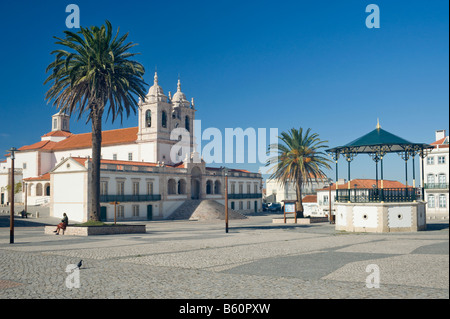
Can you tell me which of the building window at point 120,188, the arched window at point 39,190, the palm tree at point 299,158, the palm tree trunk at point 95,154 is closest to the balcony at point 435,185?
the palm tree at point 299,158

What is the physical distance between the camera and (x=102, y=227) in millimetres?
31562

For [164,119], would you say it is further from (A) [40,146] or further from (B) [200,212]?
(A) [40,146]

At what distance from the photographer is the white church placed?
53.2 m

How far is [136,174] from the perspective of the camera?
5728cm

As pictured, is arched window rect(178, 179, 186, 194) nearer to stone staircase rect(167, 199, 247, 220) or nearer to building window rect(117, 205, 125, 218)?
stone staircase rect(167, 199, 247, 220)

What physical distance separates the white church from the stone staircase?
7.7 inches

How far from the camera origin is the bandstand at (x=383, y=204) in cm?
3303

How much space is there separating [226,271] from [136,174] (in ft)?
144

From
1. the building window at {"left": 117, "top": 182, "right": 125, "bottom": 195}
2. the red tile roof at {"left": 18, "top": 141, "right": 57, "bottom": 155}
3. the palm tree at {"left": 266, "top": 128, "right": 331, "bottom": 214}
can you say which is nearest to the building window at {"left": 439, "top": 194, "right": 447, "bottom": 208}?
the palm tree at {"left": 266, "top": 128, "right": 331, "bottom": 214}

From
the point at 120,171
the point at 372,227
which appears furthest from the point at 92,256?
the point at 120,171
